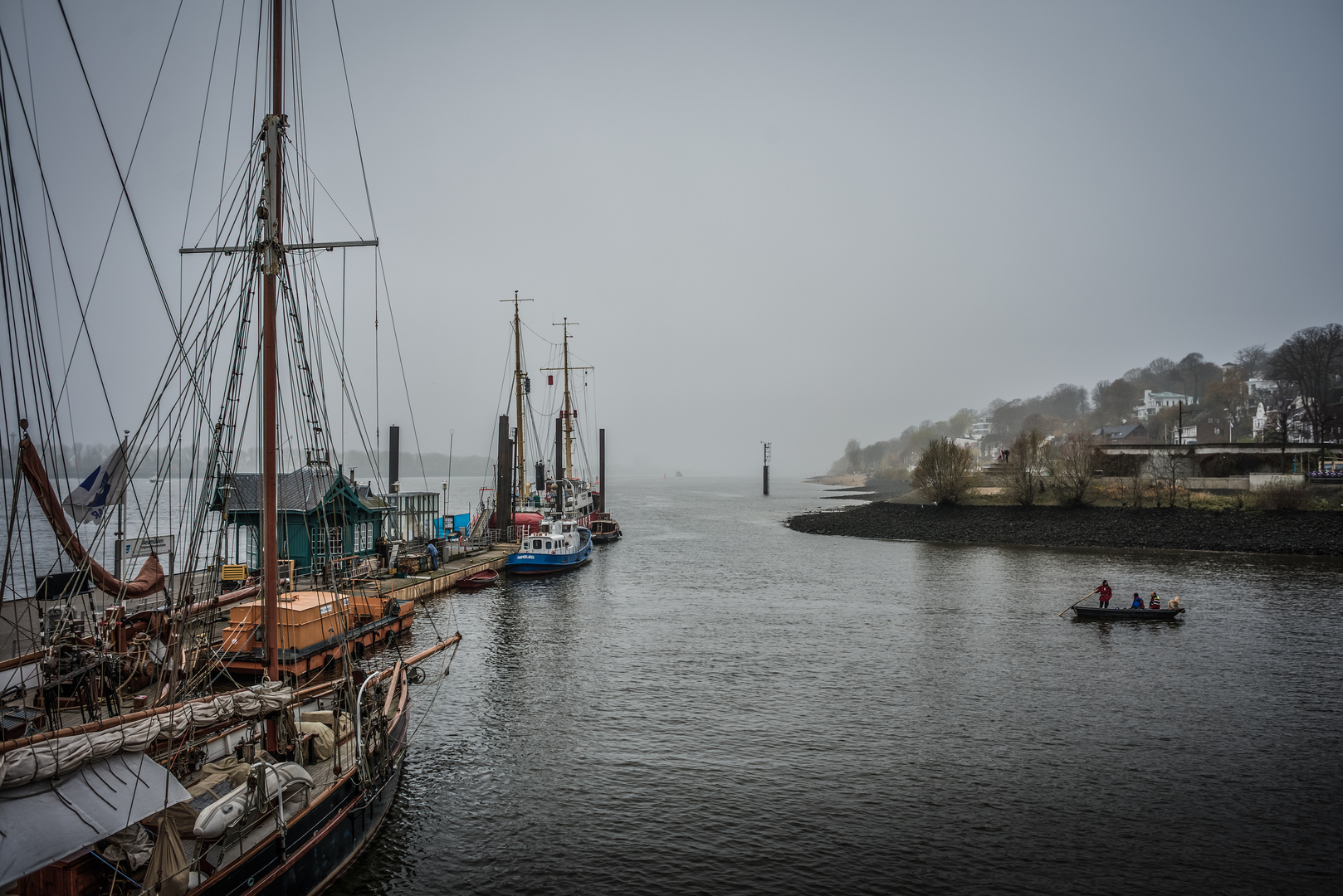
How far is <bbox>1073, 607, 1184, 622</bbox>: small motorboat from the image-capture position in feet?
121

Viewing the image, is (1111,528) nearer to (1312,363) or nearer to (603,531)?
(603,531)

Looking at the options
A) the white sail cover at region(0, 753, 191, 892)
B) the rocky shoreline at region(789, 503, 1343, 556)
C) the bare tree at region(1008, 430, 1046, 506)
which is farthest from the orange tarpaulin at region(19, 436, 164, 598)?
the bare tree at region(1008, 430, 1046, 506)

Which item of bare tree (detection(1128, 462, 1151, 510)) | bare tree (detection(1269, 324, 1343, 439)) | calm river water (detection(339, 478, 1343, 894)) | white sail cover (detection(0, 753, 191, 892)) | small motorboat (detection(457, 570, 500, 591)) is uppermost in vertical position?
bare tree (detection(1269, 324, 1343, 439))

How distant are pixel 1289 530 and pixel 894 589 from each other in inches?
1744

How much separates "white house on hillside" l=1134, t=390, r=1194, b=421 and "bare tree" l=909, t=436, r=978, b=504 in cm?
10943

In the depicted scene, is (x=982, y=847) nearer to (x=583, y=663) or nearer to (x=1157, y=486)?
(x=583, y=663)

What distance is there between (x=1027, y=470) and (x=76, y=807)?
9096 centimetres

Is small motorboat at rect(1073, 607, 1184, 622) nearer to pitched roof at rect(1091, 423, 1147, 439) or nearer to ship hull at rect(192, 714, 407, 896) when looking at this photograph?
ship hull at rect(192, 714, 407, 896)

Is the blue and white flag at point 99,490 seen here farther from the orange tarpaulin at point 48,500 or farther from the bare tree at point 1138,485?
the bare tree at point 1138,485

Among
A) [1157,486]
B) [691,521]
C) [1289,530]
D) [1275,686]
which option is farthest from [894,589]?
[691,521]

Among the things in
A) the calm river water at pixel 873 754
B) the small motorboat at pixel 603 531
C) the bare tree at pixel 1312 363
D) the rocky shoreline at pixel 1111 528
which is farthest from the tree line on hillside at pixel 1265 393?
the calm river water at pixel 873 754

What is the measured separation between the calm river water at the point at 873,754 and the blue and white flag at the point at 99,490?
12318 millimetres

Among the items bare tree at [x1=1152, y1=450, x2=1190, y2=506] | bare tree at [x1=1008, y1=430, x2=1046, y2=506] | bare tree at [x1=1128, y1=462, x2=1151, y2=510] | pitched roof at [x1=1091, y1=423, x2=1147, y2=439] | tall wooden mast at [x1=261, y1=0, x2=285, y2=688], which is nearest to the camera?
tall wooden mast at [x1=261, y1=0, x2=285, y2=688]

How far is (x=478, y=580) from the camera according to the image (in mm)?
46188
